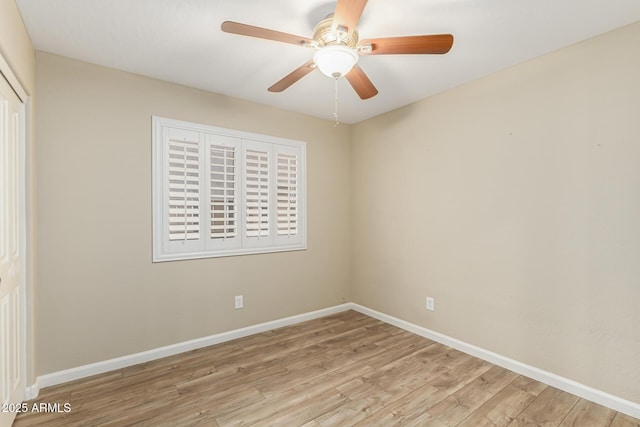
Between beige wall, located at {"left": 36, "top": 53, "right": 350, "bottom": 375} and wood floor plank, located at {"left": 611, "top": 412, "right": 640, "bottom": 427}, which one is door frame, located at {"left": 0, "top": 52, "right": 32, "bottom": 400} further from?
wood floor plank, located at {"left": 611, "top": 412, "right": 640, "bottom": 427}

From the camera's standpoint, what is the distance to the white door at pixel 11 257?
5.29 ft

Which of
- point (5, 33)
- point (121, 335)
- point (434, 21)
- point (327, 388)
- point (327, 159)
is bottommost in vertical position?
point (327, 388)

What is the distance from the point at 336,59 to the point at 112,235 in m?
2.22

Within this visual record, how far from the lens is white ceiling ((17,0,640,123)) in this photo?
5.72ft

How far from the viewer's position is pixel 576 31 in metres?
1.97

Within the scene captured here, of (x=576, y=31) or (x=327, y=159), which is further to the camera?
Result: (x=327, y=159)

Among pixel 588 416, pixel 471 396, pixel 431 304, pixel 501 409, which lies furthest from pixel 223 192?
pixel 588 416

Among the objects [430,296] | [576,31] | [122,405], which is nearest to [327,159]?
[430,296]

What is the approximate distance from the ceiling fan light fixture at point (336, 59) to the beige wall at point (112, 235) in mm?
1610

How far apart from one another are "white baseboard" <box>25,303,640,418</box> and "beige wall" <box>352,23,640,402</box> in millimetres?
54

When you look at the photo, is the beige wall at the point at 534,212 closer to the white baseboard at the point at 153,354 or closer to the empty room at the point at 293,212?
the empty room at the point at 293,212

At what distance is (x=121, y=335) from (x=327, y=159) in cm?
277

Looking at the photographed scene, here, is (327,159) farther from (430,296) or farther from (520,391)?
(520,391)

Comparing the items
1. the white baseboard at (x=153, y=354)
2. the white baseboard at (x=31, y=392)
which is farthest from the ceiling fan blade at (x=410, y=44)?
the white baseboard at (x=31, y=392)
